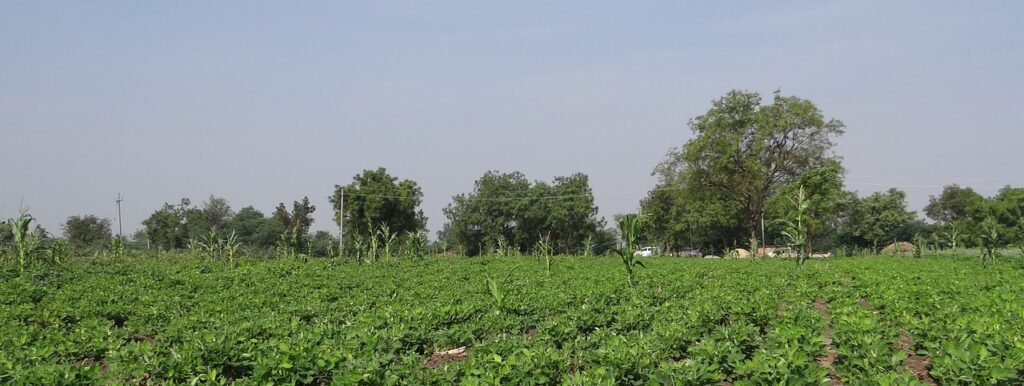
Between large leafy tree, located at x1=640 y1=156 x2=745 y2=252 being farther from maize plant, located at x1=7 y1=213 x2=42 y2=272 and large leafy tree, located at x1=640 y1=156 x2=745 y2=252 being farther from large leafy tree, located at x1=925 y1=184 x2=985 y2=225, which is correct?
maize plant, located at x1=7 y1=213 x2=42 y2=272

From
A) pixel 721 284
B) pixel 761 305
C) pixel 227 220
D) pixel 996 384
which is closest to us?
pixel 996 384

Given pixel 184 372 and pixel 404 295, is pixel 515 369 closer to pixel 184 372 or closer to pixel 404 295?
pixel 184 372

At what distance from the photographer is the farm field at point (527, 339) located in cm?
417

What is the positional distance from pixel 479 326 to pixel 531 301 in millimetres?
2246

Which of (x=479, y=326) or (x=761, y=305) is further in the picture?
(x=761, y=305)

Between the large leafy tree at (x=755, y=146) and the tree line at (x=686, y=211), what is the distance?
0.21 feet

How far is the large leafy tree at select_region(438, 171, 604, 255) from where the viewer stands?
178ft

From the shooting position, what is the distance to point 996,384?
12.5ft

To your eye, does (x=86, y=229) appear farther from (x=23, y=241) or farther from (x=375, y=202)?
(x=23, y=241)

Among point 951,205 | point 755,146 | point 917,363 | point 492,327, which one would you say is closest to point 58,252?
point 492,327

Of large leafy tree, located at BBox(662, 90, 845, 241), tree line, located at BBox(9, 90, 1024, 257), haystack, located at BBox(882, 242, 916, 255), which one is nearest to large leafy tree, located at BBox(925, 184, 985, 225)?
tree line, located at BBox(9, 90, 1024, 257)

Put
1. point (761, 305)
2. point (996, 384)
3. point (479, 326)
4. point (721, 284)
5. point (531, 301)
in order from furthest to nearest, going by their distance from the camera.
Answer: point (721, 284) → point (531, 301) → point (761, 305) → point (479, 326) → point (996, 384)

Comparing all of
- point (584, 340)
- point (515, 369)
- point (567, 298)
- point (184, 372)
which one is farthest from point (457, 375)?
point (567, 298)

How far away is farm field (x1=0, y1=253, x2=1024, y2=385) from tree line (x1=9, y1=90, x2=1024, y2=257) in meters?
15.4
